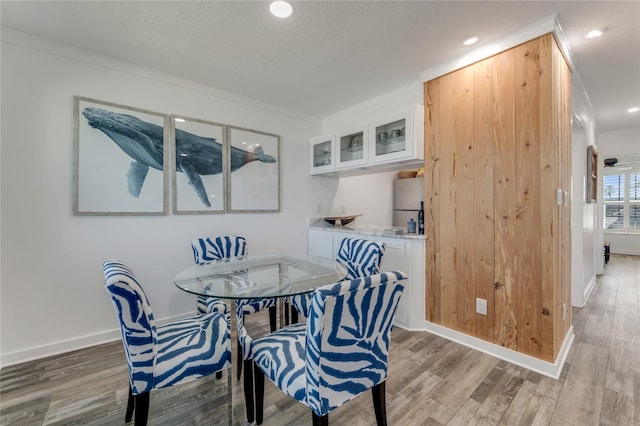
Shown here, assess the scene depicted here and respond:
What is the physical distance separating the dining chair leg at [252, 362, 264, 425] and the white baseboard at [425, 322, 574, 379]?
178 centimetres

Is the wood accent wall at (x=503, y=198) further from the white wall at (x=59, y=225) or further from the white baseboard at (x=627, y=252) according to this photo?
the white baseboard at (x=627, y=252)

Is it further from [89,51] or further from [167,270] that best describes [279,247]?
[89,51]

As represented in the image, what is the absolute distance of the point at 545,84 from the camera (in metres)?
1.97

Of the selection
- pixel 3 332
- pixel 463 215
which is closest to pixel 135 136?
pixel 3 332

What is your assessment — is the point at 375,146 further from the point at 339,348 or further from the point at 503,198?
the point at 339,348

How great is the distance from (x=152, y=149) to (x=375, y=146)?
2.22m

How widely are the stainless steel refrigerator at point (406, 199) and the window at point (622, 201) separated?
18.1 feet

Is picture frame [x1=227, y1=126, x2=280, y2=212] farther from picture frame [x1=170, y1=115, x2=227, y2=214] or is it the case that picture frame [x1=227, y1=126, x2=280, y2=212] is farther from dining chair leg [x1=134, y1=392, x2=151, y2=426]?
dining chair leg [x1=134, y1=392, x2=151, y2=426]

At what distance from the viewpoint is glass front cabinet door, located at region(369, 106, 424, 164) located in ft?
8.70

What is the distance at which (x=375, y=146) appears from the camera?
3.02 m

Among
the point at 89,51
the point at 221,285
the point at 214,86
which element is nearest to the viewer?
the point at 221,285

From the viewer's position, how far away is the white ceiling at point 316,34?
71.9 inches

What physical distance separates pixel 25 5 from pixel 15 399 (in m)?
2.51

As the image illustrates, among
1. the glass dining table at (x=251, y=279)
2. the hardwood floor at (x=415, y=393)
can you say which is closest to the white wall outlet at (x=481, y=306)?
the hardwood floor at (x=415, y=393)
